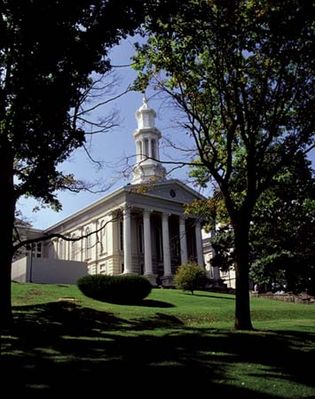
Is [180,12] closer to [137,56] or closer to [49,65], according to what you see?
[49,65]

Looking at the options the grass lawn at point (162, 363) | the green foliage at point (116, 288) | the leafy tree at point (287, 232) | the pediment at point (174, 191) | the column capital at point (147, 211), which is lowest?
the grass lawn at point (162, 363)

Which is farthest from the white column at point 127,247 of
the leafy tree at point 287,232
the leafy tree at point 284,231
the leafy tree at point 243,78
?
the leafy tree at point 243,78

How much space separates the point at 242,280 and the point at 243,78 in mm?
6827

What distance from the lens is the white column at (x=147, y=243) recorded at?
5659cm

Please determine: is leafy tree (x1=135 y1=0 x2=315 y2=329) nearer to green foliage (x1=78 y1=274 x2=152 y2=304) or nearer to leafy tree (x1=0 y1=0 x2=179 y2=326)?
leafy tree (x1=0 y1=0 x2=179 y2=326)

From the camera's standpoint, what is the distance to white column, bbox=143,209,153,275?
56.6 metres

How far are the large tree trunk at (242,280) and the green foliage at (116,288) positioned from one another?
42.2 feet


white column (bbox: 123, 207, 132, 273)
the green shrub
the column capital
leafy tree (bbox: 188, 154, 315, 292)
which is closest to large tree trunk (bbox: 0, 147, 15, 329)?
leafy tree (bbox: 188, 154, 315, 292)

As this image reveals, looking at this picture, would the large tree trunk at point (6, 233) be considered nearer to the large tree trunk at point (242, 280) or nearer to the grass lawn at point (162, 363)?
the grass lawn at point (162, 363)

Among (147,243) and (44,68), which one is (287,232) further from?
(147,243)

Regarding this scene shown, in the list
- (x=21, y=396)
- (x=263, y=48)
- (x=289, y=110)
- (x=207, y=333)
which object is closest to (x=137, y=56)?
(x=263, y=48)

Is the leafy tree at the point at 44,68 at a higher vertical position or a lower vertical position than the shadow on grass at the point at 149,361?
higher

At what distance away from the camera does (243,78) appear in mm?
16297

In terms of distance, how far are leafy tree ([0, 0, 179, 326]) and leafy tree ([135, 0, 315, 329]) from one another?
143 centimetres
